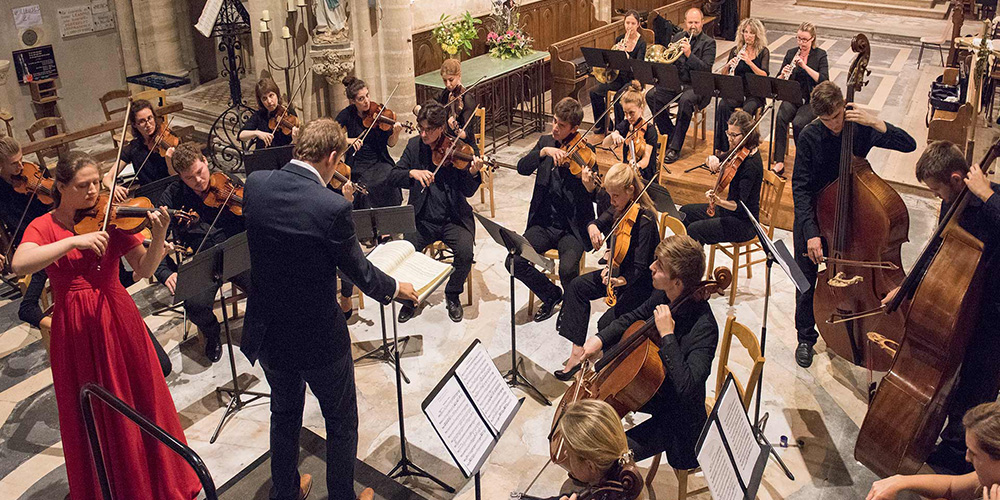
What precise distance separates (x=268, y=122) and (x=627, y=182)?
109 inches

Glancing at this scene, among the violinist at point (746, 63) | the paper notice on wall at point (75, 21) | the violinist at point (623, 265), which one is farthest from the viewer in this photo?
the paper notice on wall at point (75, 21)

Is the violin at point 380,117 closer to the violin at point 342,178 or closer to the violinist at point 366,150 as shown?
the violinist at point 366,150

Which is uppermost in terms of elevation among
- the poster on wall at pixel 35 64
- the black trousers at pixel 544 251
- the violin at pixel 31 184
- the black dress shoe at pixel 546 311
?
the poster on wall at pixel 35 64

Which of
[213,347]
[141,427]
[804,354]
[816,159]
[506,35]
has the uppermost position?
[506,35]

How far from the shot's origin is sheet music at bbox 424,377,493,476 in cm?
271

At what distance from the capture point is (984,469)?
2498mm

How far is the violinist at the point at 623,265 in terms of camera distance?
4.21 metres

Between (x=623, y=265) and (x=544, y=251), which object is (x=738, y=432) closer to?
(x=623, y=265)

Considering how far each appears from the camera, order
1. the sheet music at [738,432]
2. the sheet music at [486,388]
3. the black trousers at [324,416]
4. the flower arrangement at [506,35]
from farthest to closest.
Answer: the flower arrangement at [506,35] < the black trousers at [324,416] < the sheet music at [486,388] < the sheet music at [738,432]

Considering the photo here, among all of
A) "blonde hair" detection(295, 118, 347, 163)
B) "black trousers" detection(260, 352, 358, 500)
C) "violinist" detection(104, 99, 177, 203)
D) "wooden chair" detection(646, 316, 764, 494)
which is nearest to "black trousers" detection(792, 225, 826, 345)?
"wooden chair" detection(646, 316, 764, 494)

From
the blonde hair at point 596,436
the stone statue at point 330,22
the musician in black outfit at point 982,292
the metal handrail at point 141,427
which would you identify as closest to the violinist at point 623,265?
the musician in black outfit at point 982,292

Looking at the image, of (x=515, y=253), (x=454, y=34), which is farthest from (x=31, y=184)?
(x=454, y=34)

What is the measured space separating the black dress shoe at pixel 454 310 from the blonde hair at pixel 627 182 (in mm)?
1307

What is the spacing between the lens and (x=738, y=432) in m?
2.77
